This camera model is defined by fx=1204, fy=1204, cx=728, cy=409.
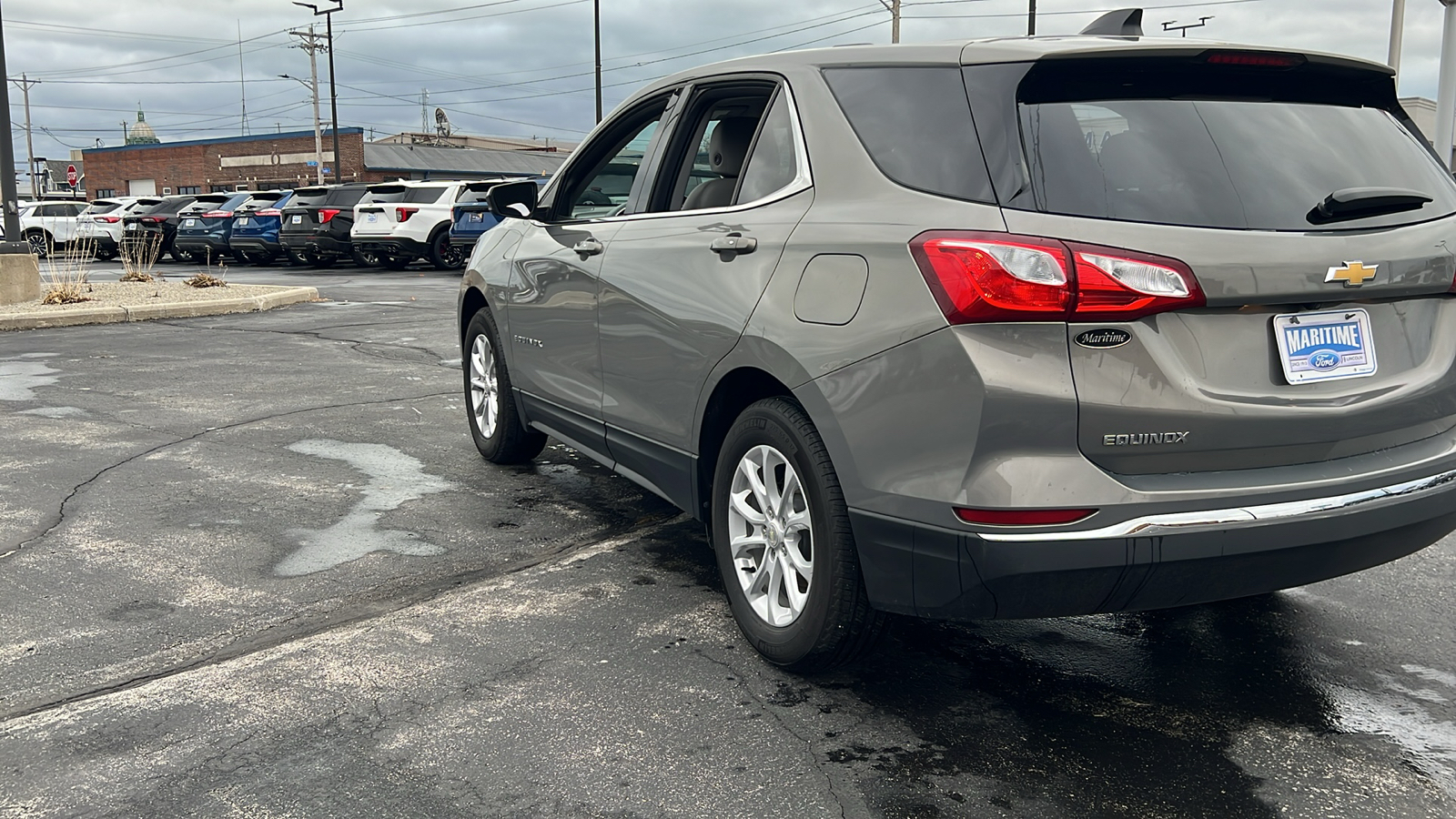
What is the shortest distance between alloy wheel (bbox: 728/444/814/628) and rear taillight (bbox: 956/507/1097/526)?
649 millimetres

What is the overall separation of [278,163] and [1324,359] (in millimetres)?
73706

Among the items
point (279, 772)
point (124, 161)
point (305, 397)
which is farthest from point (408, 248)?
point (124, 161)

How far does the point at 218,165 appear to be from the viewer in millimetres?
72625

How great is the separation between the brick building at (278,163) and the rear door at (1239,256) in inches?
2493

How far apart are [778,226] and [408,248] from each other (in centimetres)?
2088

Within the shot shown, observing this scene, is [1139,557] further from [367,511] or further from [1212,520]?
[367,511]

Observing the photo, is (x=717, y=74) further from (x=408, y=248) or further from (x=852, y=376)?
(x=408, y=248)

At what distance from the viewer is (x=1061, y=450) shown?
2746mm

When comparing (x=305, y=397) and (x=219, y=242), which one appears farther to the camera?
(x=219, y=242)

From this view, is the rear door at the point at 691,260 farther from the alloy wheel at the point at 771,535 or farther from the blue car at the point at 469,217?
the blue car at the point at 469,217

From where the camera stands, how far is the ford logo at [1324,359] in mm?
2904

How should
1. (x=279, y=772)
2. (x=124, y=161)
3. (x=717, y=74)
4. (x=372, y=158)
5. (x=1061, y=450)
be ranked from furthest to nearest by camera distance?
(x=124, y=161), (x=372, y=158), (x=717, y=74), (x=279, y=772), (x=1061, y=450)

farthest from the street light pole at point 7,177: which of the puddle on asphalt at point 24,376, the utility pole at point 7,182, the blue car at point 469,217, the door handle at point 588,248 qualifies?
the door handle at point 588,248

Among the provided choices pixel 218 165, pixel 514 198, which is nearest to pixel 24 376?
pixel 514 198
